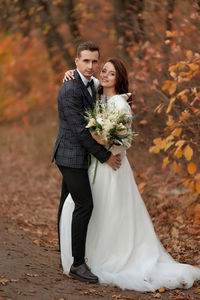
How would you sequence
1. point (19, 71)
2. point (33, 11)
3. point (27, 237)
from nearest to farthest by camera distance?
point (27, 237) → point (33, 11) → point (19, 71)

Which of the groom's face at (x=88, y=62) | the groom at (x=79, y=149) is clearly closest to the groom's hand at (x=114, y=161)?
the groom at (x=79, y=149)

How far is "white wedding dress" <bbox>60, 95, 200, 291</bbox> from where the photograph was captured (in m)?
4.44

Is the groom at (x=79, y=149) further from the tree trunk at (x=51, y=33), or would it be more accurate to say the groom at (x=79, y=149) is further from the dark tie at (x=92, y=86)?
the tree trunk at (x=51, y=33)

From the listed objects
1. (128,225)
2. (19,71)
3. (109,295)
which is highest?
(19,71)

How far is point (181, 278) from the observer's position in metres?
4.36

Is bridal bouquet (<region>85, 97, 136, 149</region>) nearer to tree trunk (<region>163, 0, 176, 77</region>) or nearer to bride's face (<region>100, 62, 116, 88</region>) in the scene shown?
bride's face (<region>100, 62, 116, 88</region>)

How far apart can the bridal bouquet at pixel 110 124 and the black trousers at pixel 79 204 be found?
0.44 m

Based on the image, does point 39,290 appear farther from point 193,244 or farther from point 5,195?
point 5,195

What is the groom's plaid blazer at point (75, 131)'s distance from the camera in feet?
14.0

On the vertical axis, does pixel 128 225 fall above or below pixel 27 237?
above

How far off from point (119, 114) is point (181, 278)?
1667mm

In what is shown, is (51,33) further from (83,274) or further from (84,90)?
(83,274)

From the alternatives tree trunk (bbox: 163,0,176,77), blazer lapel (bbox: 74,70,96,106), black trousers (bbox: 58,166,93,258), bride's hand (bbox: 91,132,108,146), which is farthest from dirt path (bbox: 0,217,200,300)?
tree trunk (bbox: 163,0,176,77)

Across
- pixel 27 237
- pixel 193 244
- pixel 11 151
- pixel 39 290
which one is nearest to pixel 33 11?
pixel 11 151
